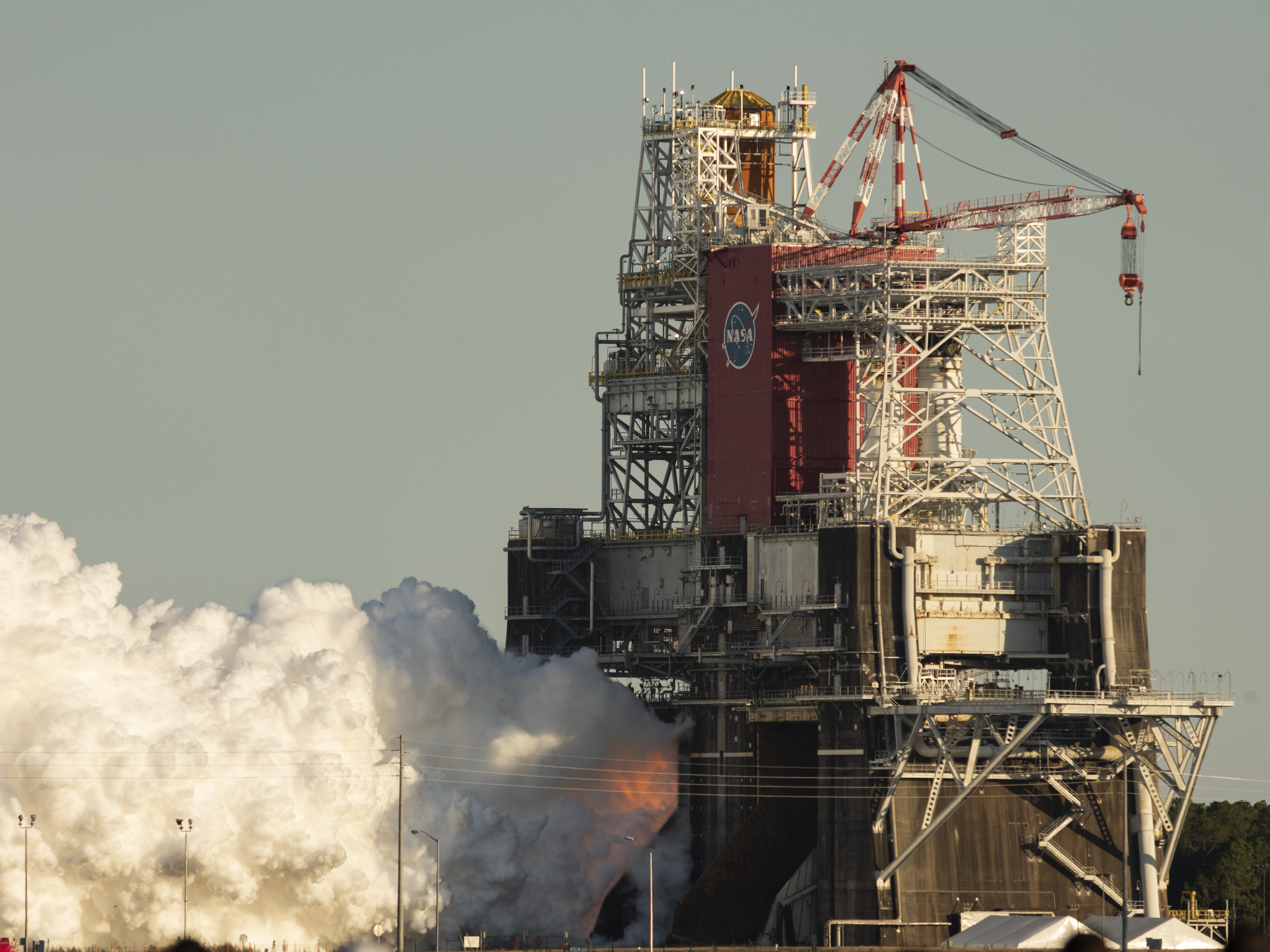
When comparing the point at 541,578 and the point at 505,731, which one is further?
the point at 541,578

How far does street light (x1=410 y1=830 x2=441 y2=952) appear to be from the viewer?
120m

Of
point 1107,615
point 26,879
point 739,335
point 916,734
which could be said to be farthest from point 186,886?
point 1107,615

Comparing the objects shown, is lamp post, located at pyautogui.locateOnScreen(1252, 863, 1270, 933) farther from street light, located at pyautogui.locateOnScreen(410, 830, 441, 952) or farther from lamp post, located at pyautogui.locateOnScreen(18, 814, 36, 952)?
lamp post, located at pyautogui.locateOnScreen(18, 814, 36, 952)

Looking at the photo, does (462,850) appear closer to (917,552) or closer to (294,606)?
(294,606)

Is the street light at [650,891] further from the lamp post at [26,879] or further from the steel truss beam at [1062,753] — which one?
the lamp post at [26,879]

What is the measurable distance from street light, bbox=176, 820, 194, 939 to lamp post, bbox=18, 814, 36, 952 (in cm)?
759

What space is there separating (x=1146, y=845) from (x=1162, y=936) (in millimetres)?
13925

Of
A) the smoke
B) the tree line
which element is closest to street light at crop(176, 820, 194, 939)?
the smoke

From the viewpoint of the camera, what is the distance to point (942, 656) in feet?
410

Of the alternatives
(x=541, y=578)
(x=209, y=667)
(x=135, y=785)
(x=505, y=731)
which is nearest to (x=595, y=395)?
(x=541, y=578)

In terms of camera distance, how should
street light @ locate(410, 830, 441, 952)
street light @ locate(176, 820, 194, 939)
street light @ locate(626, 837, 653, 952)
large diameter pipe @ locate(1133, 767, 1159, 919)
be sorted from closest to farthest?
1. street light @ locate(176, 820, 194, 939)
2. street light @ locate(626, 837, 653, 952)
3. large diameter pipe @ locate(1133, 767, 1159, 919)
4. street light @ locate(410, 830, 441, 952)

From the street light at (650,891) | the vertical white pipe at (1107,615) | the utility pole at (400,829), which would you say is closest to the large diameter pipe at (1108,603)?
the vertical white pipe at (1107,615)

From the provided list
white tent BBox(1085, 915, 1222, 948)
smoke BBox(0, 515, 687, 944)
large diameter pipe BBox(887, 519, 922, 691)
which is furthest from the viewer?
large diameter pipe BBox(887, 519, 922, 691)

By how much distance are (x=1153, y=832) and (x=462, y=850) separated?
39.3 meters
